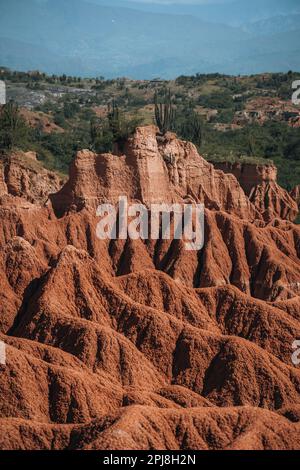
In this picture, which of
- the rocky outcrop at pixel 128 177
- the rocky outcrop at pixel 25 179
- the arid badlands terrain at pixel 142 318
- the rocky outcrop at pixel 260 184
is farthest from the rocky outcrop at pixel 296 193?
the rocky outcrop at pixel 25 179

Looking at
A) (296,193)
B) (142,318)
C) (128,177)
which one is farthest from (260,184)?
(142,318)

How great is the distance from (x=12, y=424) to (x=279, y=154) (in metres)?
72.3

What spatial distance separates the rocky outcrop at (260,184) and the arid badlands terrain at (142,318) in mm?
6339

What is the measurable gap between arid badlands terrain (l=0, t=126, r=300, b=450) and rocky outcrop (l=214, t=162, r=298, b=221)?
20.8 feet

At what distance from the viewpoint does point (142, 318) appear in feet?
133

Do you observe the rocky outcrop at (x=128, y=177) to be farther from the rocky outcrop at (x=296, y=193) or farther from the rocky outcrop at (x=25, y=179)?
the rocky outcrop at (x=296, y=193)

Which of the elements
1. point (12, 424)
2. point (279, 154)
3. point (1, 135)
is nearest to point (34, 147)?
point (1, 135)

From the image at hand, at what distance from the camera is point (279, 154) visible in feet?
324

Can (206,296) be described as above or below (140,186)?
below

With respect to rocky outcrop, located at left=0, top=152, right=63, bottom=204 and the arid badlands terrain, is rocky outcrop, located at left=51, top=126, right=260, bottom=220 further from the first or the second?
rocky outcrop, located at left=0, top=152, right=63, bottom=204

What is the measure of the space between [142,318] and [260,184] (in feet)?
110

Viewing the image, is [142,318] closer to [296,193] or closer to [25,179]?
[25,179]

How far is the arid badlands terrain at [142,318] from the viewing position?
30375mm
